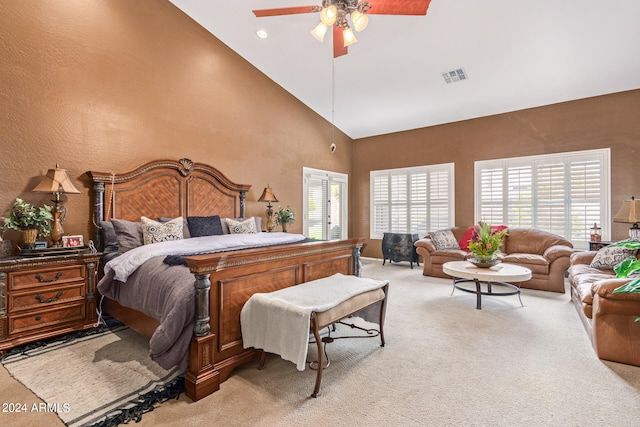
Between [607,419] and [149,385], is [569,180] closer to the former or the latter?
[607,419]

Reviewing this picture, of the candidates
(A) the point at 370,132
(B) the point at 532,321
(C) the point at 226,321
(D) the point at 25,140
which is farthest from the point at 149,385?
(A) the point at 370,132

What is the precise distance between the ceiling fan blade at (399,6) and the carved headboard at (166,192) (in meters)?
3.14

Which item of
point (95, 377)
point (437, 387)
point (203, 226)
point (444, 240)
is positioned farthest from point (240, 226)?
point (444, 240)

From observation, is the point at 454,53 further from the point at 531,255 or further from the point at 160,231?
the point at 160,231

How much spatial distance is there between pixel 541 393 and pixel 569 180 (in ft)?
15.2

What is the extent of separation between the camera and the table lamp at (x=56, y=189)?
10.2 ft

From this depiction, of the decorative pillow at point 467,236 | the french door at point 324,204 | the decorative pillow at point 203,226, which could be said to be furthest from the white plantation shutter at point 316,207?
the decorative pillow at point 467,236

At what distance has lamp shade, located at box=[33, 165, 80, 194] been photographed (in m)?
3.08

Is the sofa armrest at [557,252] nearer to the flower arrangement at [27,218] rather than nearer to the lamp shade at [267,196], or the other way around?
the lamp shade at [267,196]

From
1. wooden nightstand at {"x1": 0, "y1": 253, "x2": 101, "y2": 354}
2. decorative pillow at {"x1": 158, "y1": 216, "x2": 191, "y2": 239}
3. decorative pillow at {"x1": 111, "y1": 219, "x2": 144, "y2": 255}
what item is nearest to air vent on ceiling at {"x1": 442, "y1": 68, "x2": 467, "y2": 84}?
decorative pillow at {"x1": 158, "y1": 216, "x2": 191, "y2": 239}

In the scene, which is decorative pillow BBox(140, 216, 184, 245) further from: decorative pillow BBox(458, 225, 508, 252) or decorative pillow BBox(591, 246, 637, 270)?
decorative pillow BBox(591, 246, 637, 270)

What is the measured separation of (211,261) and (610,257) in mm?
4418

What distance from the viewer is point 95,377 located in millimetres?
2256

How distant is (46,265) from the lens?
2.89 m
